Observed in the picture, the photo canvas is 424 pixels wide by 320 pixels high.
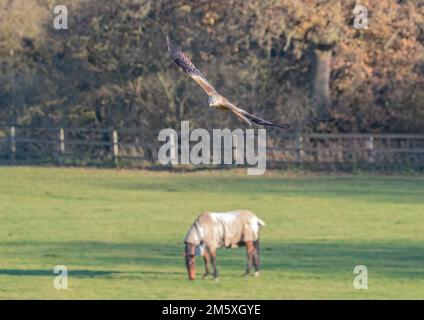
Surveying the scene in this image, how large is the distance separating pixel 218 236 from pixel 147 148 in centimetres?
2339

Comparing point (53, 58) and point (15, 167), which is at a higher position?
point (53, 58)

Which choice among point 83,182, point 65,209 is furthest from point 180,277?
point 83,182

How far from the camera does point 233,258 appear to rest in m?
21.8

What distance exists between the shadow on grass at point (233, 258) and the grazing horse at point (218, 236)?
31.8 inches

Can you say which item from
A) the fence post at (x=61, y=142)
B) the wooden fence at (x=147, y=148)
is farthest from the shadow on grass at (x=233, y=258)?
the fence post at (x=61, y=142)

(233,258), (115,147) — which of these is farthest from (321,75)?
(233,258)

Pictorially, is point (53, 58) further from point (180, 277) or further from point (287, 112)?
point (180, 277)

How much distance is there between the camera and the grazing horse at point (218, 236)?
744 inches

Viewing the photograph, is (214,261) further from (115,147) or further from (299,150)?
(115,147)

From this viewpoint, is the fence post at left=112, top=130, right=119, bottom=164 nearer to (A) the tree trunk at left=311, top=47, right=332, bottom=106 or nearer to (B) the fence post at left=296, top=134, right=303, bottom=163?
(B) the fence post at left=296, top=134, right=303, bottom=163

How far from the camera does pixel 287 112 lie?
42875mm

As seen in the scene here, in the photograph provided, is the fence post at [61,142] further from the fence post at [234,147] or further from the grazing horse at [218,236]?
the grazing horse at [218,236]

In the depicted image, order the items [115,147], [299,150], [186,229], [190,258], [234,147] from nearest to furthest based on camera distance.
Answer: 1. [190,258]
2. [186,229]
3. [299,150]
4. [234,147]
5. [115,147]

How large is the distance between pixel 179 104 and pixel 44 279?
957 inches
